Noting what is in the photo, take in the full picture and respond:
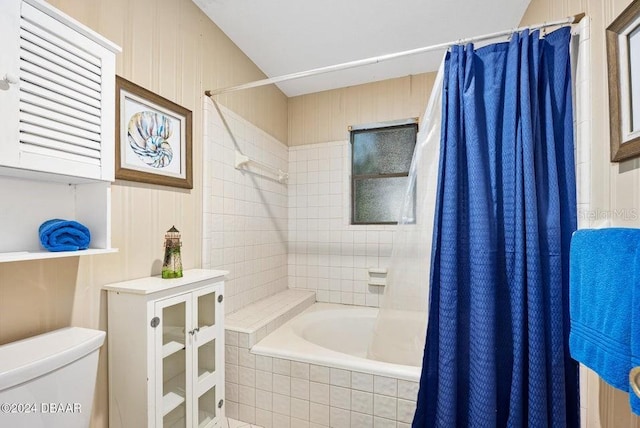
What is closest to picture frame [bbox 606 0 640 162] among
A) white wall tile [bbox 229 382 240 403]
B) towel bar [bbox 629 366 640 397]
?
towel bar [bbox 629 366 640 397]

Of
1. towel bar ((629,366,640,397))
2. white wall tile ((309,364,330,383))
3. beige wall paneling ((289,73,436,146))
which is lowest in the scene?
white wall tile ((309,364,330,383))

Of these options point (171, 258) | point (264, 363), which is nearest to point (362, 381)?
point (264, 363)

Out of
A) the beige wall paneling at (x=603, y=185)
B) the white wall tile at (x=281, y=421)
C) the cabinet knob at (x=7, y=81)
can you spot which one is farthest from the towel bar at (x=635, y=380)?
the cabinet knob at (x=7, y=81)

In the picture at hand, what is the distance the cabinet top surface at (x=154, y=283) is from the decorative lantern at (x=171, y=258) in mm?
35

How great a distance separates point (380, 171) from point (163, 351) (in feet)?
7.29

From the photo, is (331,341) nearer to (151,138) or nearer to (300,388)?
(300,388)

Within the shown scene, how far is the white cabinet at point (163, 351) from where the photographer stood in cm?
112

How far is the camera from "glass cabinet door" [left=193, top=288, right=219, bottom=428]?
1.35 metres

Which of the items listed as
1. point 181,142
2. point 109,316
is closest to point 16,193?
point 109,316

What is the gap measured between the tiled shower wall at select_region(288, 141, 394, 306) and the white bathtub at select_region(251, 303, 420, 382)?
0.20m

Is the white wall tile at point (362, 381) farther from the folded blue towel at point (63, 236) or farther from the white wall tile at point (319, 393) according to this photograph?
the folded blue towel at point (63, 236)

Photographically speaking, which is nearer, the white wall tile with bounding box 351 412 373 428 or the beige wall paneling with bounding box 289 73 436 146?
the white wall tile with bounding box 351 412 373 428

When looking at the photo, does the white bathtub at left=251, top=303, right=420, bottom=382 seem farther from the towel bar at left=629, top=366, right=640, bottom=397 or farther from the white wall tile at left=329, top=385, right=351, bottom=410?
the towel bar at left=629, top=366, right=640, bottom=397

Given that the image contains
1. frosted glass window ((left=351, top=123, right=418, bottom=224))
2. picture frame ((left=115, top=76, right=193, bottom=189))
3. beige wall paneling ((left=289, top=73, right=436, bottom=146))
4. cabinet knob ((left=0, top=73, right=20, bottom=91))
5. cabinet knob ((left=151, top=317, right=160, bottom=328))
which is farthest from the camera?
frosted glass window ((left=351, top=123, right=418, bottom=224))
